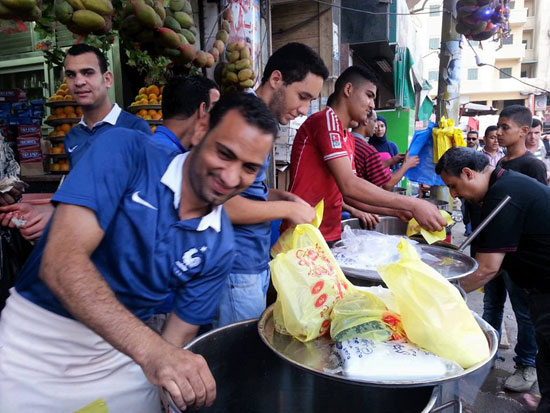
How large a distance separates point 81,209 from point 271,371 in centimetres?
86

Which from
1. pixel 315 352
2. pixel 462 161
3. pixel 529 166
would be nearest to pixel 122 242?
pixel 315 352

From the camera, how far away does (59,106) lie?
132 inches

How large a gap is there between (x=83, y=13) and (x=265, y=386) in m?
1.92

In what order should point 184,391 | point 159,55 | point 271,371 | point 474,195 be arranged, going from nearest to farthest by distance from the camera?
point 184,391 → point 271,371 → point 474,195 → point 159,55

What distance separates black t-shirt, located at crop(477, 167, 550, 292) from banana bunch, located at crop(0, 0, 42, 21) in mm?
2453

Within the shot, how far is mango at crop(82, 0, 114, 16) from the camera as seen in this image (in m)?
2.00

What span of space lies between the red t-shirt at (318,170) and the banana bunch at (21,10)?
1441 millimetres

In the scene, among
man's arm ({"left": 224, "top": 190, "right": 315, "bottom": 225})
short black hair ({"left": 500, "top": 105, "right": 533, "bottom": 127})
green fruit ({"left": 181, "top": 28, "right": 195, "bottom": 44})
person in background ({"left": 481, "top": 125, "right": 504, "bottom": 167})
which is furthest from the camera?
person in background ({"left": 481, "top": 125, "right": 504, "bottom": 167})

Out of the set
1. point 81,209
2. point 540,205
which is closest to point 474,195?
point 540,205

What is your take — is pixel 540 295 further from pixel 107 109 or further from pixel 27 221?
pixel 107 109

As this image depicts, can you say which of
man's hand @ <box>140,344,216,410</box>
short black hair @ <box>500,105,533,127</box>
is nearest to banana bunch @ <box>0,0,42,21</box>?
man's hand @ <box>140,344,216,410</box>

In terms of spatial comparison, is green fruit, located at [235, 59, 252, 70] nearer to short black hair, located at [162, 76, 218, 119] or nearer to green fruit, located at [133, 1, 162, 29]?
green fruit, located at [133, 1, 162, 29]

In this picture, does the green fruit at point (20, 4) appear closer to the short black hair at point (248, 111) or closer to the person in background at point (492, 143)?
the short black hair at point (248, 111)

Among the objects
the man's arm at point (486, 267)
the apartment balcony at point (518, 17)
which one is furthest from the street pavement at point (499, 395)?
the apartment balcony at point (518, 17)
